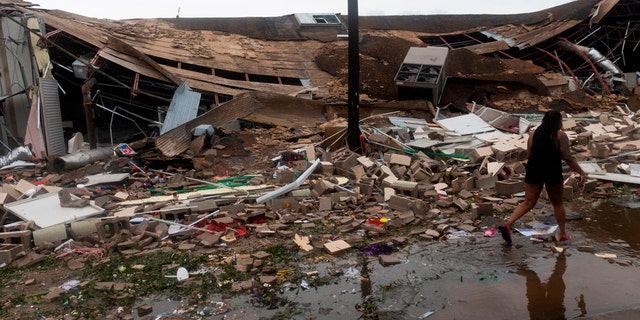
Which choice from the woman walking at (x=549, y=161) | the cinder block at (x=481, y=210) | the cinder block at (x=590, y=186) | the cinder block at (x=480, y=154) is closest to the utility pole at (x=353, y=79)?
the cinder block at (x=480, y=154)

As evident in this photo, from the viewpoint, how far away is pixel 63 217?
6293mm

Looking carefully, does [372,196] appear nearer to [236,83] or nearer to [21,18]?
[236,83]

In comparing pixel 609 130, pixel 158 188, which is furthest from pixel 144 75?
pixel 609 130

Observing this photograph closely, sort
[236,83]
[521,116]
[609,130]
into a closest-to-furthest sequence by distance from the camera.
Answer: [609,130], [521,116], [236,83]

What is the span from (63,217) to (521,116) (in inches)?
392

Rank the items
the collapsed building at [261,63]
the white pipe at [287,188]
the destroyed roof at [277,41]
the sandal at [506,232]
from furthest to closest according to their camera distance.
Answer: the destroyed roof at [277,41] → the collapsed building at [261,63] → the white pipe at [287,188] → the sandal at [506,232]

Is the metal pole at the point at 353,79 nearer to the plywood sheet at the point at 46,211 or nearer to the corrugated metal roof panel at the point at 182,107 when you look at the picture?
the corrugated metal roof panel at the point at 182,107

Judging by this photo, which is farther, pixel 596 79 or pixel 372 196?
pixel 596 79

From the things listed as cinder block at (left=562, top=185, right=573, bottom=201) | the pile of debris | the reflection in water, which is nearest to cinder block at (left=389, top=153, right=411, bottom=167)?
the pile of debris

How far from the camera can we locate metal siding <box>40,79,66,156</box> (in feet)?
34.0

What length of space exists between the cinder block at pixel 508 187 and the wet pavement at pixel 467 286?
1.65 meters

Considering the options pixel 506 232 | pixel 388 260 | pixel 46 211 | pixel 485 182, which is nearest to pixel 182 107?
pixel 46 211

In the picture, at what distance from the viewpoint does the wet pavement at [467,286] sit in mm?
4090

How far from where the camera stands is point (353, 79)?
9.00 m
